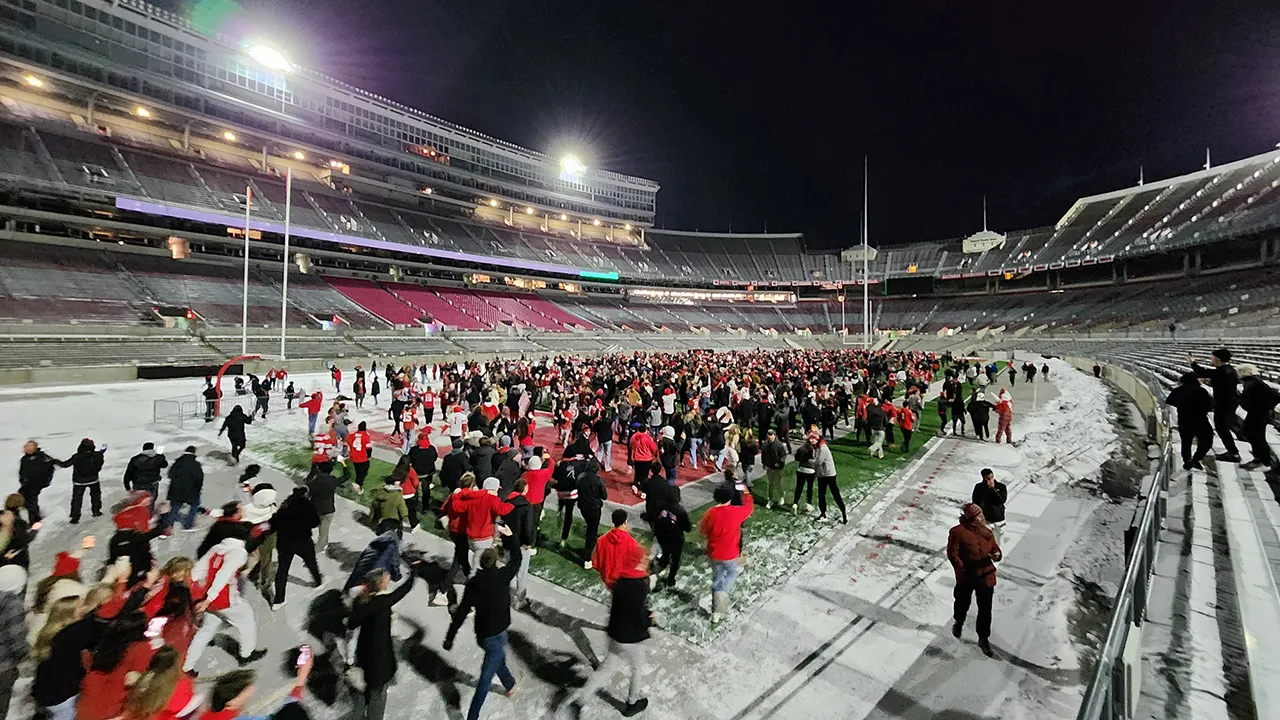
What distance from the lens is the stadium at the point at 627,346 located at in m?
4.87

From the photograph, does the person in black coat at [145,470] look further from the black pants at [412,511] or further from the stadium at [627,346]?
the black pants at [412,511]

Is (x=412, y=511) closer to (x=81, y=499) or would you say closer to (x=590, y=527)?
(x=590, y=527)

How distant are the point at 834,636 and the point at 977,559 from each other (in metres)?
1.68

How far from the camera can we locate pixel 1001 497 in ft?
22.0

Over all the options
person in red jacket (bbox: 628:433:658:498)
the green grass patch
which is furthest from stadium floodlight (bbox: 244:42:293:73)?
person in red jacket (bbox: 628:433:658:498)

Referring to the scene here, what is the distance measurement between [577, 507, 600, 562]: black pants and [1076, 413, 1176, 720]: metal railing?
5.25 m

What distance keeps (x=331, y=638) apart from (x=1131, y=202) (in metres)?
87.1

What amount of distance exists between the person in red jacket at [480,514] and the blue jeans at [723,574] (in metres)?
2.53

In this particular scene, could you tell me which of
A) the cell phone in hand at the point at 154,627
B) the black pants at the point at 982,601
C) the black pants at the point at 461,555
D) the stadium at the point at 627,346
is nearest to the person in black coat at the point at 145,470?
the stadium at the point at 627,346

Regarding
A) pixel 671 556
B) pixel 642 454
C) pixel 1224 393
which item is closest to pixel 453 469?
pixel 642 454

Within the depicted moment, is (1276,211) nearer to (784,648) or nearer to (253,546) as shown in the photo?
(784,648)

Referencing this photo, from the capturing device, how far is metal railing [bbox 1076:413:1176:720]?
2535 mm

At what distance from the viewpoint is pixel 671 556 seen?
6.82 m

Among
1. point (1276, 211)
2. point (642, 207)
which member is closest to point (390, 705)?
point (1276, 211)
